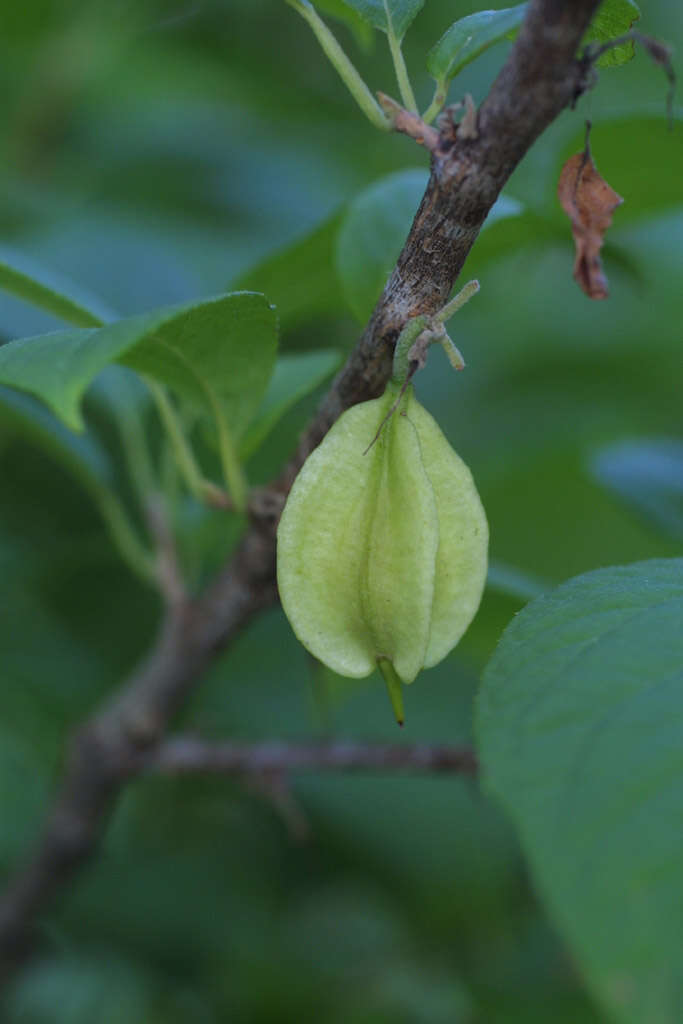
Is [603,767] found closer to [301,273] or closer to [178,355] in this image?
[178,355]

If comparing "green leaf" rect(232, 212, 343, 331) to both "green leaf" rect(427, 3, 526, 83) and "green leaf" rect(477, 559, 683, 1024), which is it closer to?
"green leaf" rect(427, 3, 526, 83)

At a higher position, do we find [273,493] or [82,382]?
[82,382]

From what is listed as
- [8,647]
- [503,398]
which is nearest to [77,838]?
[8,647]

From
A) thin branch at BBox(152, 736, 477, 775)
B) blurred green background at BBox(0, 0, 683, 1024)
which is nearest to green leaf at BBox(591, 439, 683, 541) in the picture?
blurred green background at BBox(0, 0, 683, 1024)

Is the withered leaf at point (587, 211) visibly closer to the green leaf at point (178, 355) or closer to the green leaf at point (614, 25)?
the green leaf at point (614, 25)

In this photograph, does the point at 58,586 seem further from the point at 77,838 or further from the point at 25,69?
the point at 25,69

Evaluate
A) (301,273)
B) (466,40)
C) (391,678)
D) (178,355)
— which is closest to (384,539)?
(391,678)

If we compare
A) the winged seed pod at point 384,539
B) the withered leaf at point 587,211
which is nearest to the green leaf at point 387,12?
the withered leaf at point 587,211
